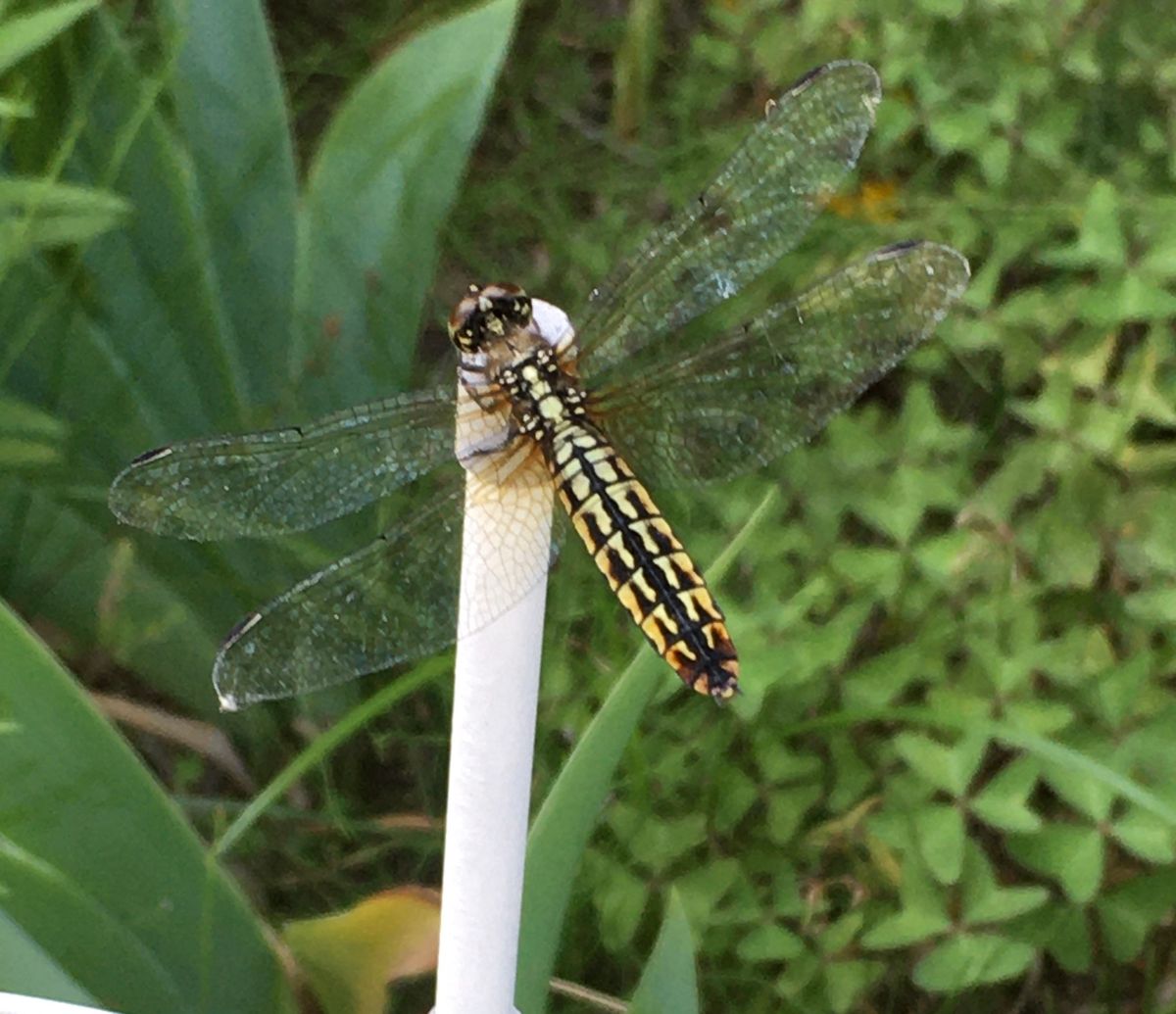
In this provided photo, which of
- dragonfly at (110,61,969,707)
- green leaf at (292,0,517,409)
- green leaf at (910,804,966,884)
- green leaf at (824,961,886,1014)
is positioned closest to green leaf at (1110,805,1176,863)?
green leaf at (910,804,966,884)

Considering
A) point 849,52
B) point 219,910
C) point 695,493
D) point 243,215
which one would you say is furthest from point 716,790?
Result: point 849,52

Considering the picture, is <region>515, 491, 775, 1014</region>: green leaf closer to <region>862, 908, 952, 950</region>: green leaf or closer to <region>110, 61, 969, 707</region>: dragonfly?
<region>110, 61, 969, 707</region>: dragonfly

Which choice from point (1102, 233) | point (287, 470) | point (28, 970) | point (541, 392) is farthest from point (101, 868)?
point (1102, 233)

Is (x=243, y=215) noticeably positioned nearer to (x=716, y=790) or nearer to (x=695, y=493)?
(x=695, y=493)

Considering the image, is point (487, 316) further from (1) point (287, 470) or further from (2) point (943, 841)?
(2) point (943, 841)

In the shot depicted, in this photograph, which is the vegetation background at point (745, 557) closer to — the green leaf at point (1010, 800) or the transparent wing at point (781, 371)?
the green leaf at point (1010, 800)

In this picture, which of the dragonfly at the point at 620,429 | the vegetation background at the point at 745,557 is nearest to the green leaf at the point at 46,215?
the vegetation background at the point at 745,557
